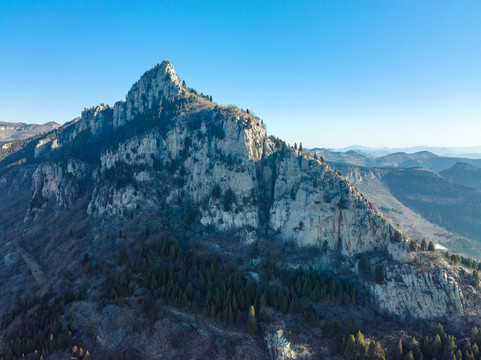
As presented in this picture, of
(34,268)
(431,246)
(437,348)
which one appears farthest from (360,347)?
(34,268)

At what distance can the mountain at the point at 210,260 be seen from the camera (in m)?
71.6

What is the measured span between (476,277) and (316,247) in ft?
179

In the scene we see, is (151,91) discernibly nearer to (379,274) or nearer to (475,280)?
(379,274)

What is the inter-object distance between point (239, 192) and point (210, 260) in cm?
3848

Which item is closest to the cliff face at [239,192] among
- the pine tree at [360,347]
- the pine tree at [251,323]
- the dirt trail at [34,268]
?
the pine tree at [360,347]

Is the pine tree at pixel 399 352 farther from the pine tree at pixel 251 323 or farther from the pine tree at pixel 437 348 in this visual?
the pine tree at pixel 251 323

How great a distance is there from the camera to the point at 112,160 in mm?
147625

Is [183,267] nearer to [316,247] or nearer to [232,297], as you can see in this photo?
[232,297]

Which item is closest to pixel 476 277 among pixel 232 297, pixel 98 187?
pixel 232 297

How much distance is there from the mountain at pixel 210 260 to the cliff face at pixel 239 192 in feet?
2.14

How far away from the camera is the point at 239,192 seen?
124 metres

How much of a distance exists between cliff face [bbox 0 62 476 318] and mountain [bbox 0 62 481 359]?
653 millimetres

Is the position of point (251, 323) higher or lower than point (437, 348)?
higher

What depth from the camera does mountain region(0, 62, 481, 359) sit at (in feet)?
235
